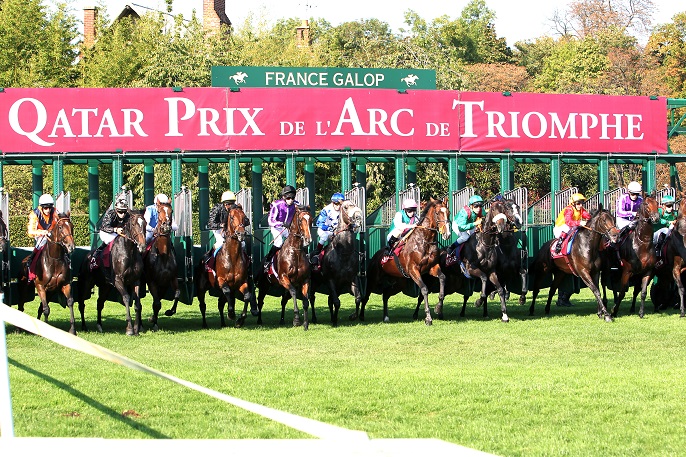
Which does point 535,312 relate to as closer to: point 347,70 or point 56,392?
point 347,70

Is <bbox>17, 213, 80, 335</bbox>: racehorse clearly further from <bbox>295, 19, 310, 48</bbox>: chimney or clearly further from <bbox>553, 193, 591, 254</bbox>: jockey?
<bbox>295, 19, 310, 48</bbox>: chimney

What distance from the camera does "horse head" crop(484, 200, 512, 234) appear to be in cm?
1678

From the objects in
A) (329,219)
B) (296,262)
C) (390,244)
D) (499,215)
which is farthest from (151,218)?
(499,215)

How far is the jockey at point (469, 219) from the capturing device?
17.5 m

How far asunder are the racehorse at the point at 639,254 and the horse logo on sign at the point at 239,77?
677 cm

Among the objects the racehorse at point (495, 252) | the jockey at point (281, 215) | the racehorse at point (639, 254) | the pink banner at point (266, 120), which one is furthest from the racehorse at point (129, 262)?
the racehorse at point (639, 254)

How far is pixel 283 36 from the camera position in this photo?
5419 cm

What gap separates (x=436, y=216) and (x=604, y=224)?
8.21 ft

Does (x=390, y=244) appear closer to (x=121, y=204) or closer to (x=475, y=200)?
(x=475, y=200)

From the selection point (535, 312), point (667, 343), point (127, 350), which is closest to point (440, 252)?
point (535, 312)

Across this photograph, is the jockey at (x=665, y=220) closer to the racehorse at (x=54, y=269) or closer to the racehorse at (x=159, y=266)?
the racehorse at (x=159, y=266)

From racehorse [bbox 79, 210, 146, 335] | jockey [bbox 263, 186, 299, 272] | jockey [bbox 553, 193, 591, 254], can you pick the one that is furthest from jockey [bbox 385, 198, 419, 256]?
racehorse [bbox 79, 210, 146, 335]

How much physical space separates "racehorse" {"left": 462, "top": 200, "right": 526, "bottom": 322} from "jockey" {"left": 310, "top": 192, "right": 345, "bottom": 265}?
2.18 meters

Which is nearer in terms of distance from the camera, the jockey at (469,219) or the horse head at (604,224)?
the horse head at (604,224)
